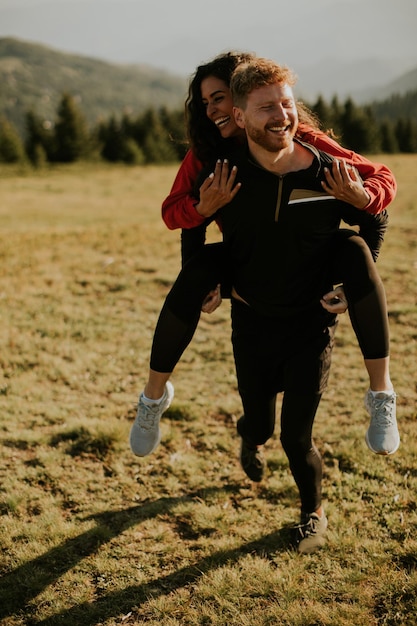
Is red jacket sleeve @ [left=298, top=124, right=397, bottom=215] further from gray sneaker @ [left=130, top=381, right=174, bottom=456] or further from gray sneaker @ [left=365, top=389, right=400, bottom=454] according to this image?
gray sneaker @ [left=130, top=381, right=174, bottom=456]

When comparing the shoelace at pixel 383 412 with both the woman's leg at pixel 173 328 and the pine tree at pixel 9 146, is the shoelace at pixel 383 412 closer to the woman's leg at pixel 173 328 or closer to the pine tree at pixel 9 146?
the woman's leg at pixel 173 328

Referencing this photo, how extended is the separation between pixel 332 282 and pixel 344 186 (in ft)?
2.24

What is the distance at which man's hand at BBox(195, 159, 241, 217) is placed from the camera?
305 centimetres

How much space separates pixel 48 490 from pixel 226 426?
1951 millimetres

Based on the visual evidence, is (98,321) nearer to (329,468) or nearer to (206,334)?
(206,334)

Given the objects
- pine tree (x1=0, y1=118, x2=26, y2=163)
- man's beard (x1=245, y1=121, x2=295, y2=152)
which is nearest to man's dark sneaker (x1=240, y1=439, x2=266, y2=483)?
man's beard (x1=245, y1=121, x2=295, y2=152)

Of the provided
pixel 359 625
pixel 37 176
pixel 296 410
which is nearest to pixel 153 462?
pixel 296 410

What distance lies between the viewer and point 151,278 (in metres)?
9.89

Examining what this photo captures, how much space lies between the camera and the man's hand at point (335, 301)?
311 cm

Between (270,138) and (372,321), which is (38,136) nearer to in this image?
(270,138)

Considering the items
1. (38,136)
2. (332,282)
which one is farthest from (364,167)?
(38,136)

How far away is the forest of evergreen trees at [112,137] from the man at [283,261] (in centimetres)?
5187

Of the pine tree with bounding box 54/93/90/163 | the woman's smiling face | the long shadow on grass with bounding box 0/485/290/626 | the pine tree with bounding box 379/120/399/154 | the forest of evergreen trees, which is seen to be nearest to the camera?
the long shadow on grass with bounding box 0/485/290/626

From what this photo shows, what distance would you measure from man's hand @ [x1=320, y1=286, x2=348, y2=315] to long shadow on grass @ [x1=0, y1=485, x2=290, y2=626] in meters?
1.92
